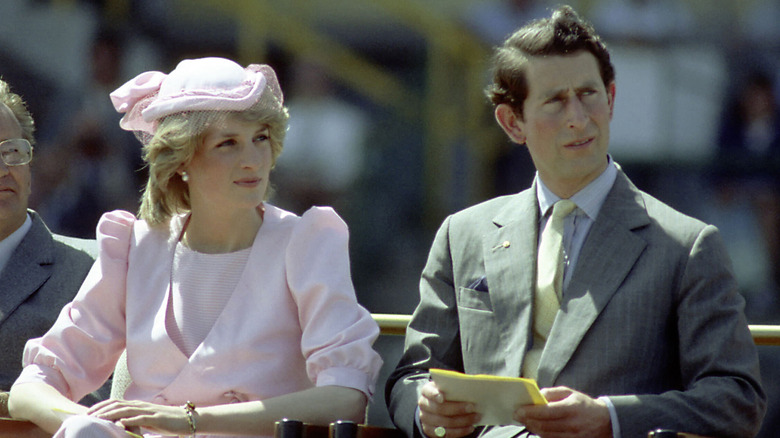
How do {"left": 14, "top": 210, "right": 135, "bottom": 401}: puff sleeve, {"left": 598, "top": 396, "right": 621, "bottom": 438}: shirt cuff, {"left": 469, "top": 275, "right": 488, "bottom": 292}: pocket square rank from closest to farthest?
{"left": 598, "top": 396, "right": 621, "bottom": 438}: shirt cuff → {"left": 469, "top": 275, "right": 488, "bottom": 292}: pocket square → {"left": 14, "top": 210, "right": 135, "bottom": 401}: puff sleeve

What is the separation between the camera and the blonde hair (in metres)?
2.85

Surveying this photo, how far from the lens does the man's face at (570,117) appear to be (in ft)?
8.97

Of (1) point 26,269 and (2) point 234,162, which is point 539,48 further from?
(1) point 26,269

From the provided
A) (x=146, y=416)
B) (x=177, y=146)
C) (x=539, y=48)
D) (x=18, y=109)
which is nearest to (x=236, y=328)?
(x=146, y=416)

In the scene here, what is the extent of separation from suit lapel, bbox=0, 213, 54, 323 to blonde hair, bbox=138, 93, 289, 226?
467mm

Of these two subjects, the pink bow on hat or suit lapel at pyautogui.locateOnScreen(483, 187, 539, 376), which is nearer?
suit lapel at pyautogui.locateOnScreen(483, 187, 539, 376)

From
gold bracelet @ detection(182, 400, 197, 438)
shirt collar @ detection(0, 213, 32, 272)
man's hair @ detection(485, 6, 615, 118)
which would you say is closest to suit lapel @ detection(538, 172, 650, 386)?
man's hair @ detection(485, 6, 615, 118)

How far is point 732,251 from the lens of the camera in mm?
7797

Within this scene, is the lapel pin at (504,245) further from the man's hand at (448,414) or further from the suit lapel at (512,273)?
the man's hand at (448,414)

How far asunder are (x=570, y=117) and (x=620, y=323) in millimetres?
501

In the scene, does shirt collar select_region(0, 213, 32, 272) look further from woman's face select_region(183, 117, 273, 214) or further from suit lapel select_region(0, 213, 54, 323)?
woman's face select_region(183, 117, 273, 214)

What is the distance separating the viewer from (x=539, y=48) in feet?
9.14

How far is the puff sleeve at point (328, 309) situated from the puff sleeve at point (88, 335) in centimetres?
47

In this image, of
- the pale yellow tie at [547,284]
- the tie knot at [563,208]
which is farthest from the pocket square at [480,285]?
the tie knot at [563,208]
